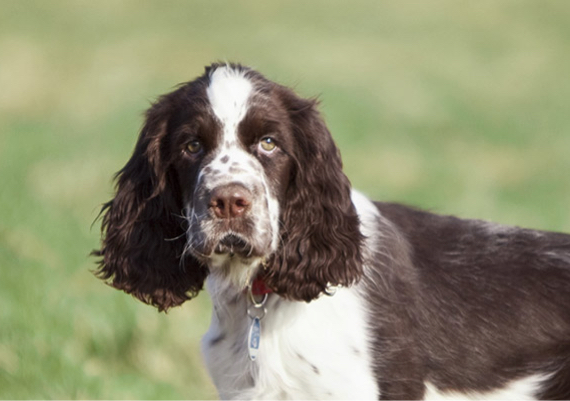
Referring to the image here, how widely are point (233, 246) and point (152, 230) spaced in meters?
0.68

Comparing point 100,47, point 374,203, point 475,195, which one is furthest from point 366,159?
point 374,203

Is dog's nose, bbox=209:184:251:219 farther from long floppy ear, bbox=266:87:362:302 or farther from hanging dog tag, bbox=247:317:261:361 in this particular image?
hanging dog tag, bbox=247:317:261:361

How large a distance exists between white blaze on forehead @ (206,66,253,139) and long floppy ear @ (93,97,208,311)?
30 cm

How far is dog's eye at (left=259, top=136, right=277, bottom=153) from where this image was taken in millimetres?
4930

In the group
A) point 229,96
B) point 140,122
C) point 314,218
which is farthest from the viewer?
point 140,122

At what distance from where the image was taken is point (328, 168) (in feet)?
16.9

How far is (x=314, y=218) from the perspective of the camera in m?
5.14

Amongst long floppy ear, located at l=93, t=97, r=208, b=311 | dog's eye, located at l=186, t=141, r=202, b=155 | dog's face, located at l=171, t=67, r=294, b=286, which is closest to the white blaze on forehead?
dog's face, located at l=171, t=67, r=294, b=286

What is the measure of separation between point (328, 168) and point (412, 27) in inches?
688

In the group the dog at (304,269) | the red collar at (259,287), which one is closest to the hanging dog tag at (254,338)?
the dog at (304,269)

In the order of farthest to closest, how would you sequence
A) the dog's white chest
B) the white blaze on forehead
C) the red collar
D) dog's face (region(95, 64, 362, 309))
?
the red collar → the dog's white chest → the white blaze on forehead → dog's face (region(95, 64, 362, 309))

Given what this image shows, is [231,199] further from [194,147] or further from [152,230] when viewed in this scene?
[152,230]

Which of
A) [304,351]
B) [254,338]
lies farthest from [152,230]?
[304,351]

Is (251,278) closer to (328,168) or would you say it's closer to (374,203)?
(328,168)
